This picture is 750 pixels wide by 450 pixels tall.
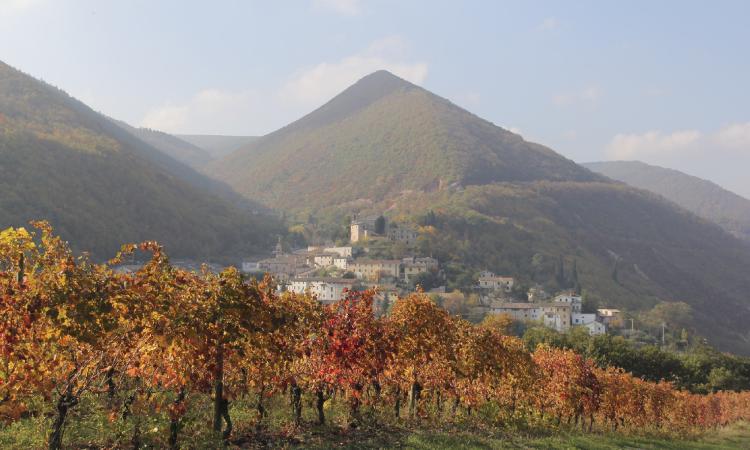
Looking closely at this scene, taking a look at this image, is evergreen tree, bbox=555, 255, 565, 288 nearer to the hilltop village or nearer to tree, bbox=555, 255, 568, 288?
tree, bbox=555, 255, 568, 288

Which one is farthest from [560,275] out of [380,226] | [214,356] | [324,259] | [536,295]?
[214,356]

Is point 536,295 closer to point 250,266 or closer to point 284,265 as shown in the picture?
point 284,265

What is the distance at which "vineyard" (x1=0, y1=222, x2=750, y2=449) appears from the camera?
7.67 meters

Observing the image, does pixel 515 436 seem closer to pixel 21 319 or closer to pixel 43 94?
pixel 21 319

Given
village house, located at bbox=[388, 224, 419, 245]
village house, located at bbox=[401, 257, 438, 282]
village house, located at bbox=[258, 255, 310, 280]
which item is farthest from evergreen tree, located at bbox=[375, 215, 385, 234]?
village house, located at bbox=[401, 257, 438, 282]

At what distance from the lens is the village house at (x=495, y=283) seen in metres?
116

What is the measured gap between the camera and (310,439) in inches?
472

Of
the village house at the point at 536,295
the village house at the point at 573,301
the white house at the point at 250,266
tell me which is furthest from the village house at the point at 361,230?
the village house at the point at 573,301

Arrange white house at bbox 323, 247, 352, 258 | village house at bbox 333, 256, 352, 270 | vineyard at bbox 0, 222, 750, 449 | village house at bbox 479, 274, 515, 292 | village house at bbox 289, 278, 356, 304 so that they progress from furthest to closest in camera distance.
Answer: white house at bbox 323, 247, 352, 258 < village house at bbox 333, 256, 352, 270 < village house at bbox 479, 274, 515, 292 < village house at bbox 289, 278, 356, 304 < vineyard at bbox 0, 222, 750, 449

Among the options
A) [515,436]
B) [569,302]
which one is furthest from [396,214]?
[515,436]

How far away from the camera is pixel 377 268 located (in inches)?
4469

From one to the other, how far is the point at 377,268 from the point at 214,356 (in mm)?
103475

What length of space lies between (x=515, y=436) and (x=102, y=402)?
9.76m

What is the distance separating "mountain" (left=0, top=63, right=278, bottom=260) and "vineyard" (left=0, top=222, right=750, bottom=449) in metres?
73.1
